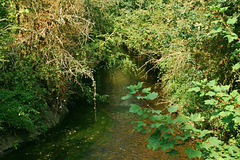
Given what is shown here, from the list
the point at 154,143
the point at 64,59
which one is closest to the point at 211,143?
the point at 154,143

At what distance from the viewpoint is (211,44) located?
5.98 m

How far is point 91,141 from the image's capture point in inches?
247

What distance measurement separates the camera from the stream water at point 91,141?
218 inches

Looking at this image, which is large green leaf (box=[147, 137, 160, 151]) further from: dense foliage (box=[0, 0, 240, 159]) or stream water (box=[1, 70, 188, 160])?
stream water (box=[1, 70, 188, 160])

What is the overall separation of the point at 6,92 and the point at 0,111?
46 centimetres

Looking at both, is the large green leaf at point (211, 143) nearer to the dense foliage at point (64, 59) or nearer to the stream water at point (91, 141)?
the dense foliage at point (64, 59)

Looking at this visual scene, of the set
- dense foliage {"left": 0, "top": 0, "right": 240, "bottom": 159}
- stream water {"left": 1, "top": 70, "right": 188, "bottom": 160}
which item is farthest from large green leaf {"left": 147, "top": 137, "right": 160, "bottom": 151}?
stream water {"left": 1, "top": 70, "right": 188, "bottom": 160}

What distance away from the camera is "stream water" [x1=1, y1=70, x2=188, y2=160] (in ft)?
18.2

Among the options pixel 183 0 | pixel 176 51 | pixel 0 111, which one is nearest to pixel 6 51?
pixel 0 111

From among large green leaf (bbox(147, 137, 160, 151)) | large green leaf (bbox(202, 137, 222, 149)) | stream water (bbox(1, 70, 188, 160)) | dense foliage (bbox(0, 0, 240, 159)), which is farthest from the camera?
stream water (bbox(1, 70, 188, 160))

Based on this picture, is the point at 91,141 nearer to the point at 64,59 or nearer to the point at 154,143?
the point at 64,59

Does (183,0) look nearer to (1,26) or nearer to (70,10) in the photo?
(70,10)

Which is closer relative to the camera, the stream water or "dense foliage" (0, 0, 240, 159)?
"dense foliage" (0, 0, 240, 159)

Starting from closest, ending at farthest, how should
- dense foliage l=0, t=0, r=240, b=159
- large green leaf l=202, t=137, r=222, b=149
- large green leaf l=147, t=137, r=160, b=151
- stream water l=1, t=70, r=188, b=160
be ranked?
1. large green leaf l=147, t=137, r=160, b=151
2. large green leaf l=202, t=137, r=222, b=149
3. dense foliage l=0, t=0, r=240, b=159
4. stream water l=1, t=70, r=188, b=160
